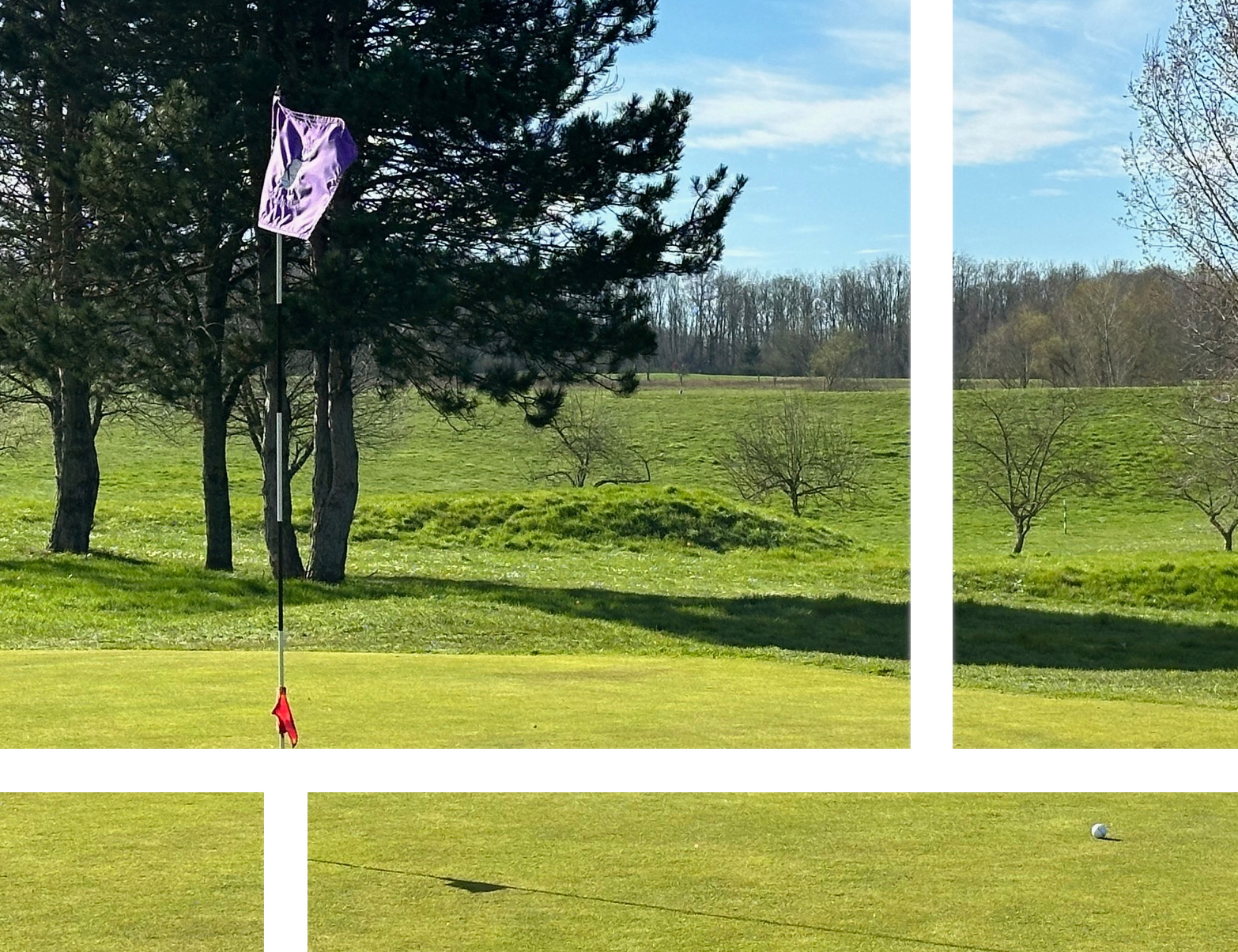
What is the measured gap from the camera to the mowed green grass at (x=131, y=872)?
1.30 m

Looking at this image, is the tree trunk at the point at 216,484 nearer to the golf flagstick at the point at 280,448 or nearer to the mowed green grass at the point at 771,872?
the golf flagstick at the point at 280,448

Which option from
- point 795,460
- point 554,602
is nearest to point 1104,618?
point 554,602

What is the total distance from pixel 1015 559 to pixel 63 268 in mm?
6432

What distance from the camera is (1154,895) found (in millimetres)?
1449

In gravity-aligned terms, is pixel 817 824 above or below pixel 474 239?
below

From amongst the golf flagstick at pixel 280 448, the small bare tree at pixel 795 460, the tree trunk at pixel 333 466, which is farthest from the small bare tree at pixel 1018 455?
the golf flagstick at pixel 280 448

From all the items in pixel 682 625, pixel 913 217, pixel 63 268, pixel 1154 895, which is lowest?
pixel 682 625

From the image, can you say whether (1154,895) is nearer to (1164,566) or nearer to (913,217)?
(913,217)

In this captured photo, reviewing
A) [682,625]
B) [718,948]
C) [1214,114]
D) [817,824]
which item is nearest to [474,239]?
[682,625]

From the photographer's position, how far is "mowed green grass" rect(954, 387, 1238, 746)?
3018 millimetres

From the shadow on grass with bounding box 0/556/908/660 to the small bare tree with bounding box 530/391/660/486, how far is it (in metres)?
6.24

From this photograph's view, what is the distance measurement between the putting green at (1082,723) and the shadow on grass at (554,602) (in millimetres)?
2537

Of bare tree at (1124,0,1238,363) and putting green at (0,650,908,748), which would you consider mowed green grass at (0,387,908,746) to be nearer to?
putting green at (0,650,908,748)

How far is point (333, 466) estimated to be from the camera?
7227 mm
